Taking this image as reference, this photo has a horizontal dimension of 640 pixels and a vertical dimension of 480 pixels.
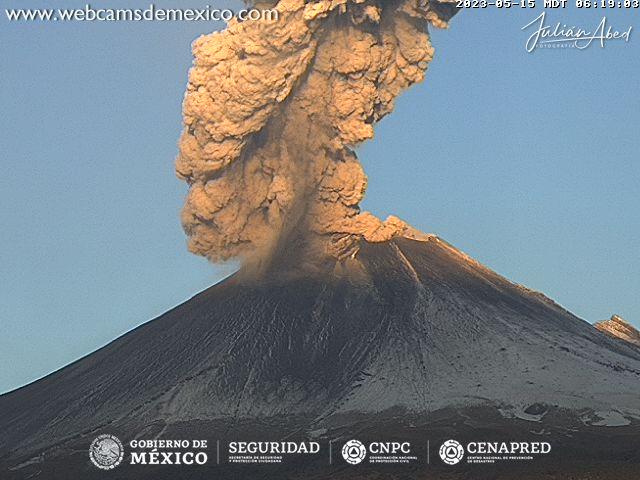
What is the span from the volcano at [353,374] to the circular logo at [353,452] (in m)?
2.10

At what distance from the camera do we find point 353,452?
212 ft

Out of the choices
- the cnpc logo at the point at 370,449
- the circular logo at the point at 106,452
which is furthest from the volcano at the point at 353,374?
the cnpc logo at the point at 370,449

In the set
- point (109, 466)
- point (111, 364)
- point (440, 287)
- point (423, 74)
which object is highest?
point (423, 74)

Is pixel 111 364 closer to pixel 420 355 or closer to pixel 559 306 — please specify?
pixel 420 355

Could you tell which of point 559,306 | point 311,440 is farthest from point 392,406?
point 559,306

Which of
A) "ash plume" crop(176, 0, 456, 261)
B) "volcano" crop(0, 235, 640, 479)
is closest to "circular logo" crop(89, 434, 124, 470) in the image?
"volcano" crop(0, 235, 640, 479)

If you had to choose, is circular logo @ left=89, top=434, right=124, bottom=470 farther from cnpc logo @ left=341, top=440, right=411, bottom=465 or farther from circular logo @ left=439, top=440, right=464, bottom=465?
circular logo @ left=439, top=440, right=464, bottom=465

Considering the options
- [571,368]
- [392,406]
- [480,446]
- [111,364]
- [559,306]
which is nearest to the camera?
[480,446]

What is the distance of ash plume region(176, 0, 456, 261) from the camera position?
7894cm

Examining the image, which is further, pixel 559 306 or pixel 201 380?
pixel 559 306

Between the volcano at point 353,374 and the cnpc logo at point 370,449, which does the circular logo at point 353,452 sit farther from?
the volcano at point 353,374

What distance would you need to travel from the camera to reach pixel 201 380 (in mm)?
77625

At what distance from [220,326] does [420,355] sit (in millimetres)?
13121

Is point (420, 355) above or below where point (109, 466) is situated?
above
